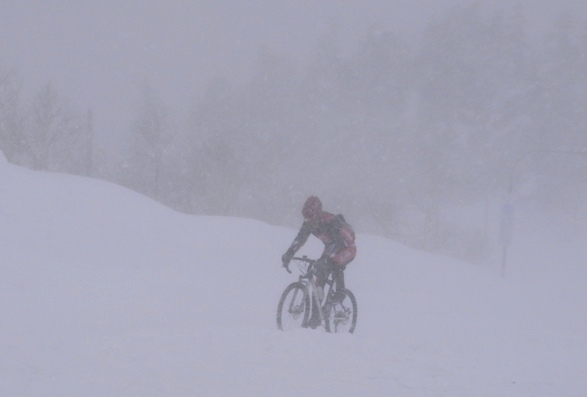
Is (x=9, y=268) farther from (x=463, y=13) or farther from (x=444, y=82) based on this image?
(x=463, y=13)

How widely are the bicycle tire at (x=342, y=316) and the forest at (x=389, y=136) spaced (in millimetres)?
34484

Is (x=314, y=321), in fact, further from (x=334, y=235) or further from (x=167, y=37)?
(x=167, y=37)

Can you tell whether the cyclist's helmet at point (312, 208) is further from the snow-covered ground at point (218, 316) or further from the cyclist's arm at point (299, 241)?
the snow-covered ground at point (218, 316)

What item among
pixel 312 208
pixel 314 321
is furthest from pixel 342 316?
pixel 312 208

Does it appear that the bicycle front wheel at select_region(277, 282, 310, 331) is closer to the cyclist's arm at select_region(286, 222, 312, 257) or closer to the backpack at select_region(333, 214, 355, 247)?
the cyclist's arm at select_region(286, 222, 312, 257)

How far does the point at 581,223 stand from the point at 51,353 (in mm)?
45972

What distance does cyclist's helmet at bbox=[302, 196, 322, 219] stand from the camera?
29.9ft

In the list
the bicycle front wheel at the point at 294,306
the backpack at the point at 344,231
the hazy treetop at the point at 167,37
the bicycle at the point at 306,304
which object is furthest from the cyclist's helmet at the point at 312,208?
the hazy treetop at the point at 167,37

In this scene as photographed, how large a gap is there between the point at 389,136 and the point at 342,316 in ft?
141

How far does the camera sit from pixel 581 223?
156 feet

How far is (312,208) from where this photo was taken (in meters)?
9.11

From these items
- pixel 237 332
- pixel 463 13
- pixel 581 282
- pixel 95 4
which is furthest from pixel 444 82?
pixel 95 4

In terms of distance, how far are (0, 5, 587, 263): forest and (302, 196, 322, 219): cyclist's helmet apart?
3538 cm

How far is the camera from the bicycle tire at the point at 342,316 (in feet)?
31.4
